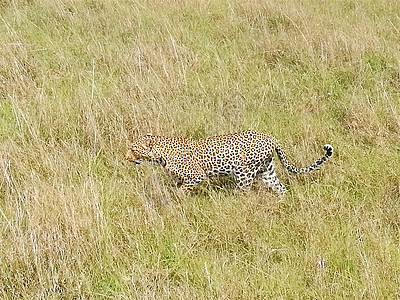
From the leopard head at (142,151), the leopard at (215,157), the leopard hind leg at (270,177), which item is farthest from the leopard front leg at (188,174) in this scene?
the leopard hind leg at (270,177)

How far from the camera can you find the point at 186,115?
4801mm

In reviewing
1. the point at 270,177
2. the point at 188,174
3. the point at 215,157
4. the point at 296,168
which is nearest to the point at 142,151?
the point at 188,174

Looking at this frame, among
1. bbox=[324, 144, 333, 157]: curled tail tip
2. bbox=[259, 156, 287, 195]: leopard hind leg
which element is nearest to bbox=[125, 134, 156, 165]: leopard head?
Result: bbox=[259, 156, 287, 195]: leopard hind leg

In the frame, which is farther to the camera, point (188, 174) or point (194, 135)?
point (194, 135)

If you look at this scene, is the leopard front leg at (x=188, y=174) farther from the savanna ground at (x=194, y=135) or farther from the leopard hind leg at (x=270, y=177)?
the leopard hind leg at (x=270, y=177)

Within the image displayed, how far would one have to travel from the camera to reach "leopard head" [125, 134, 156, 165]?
379 cm

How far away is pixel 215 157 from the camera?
3701 mm

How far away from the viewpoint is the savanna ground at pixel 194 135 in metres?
2.99

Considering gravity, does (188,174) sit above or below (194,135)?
above

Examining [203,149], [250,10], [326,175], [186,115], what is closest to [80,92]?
[186,115]

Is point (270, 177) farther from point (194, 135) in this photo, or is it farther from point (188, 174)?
point (194, 135)

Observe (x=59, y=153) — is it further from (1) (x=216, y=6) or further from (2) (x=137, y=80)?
(1) (x=216, y=6)

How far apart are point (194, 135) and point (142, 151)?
91 cm

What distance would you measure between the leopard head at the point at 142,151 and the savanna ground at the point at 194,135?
0.12 meters
